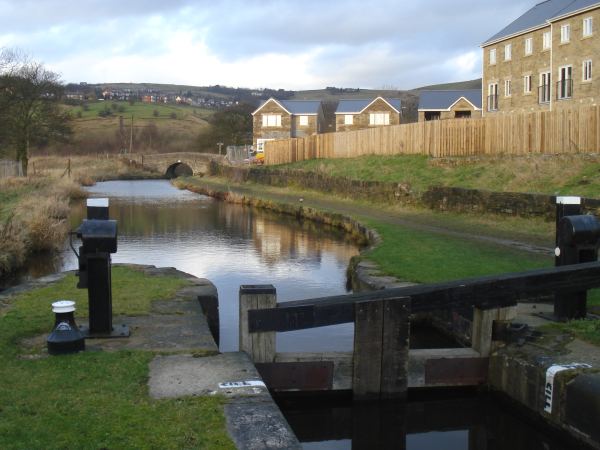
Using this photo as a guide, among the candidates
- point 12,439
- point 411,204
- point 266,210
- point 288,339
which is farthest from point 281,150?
point 12,439

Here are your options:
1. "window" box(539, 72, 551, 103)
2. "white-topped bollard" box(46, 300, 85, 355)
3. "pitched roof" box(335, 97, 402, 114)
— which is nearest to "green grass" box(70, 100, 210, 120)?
"pitched roof" box(335, 97, 402, 114)

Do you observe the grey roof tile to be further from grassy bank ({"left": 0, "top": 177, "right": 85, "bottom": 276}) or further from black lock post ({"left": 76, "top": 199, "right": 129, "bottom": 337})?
black lock post ({"left": 76, "top": 199, "right": 129, "bottom": 337})

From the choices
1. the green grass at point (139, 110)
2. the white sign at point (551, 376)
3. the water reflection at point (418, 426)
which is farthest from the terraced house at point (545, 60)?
the green grass at point (139, 110)

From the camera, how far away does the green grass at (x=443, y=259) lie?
11820 millimetres

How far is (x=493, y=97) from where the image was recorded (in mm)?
42531

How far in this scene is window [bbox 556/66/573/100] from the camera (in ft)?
112

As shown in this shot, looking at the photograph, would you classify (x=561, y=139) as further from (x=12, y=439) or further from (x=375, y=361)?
(x=12, y=439)

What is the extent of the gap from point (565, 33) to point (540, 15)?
449 cm

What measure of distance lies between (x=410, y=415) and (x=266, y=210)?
83.0ft

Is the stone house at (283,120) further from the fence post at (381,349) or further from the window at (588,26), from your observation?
the fence post at (381,349)

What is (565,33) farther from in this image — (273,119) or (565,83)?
(273,119)

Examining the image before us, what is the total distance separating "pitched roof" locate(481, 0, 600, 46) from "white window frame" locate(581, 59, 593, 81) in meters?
2.61

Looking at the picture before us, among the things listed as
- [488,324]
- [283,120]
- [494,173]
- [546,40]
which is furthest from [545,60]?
[283,120]

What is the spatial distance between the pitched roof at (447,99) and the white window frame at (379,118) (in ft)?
26.8
